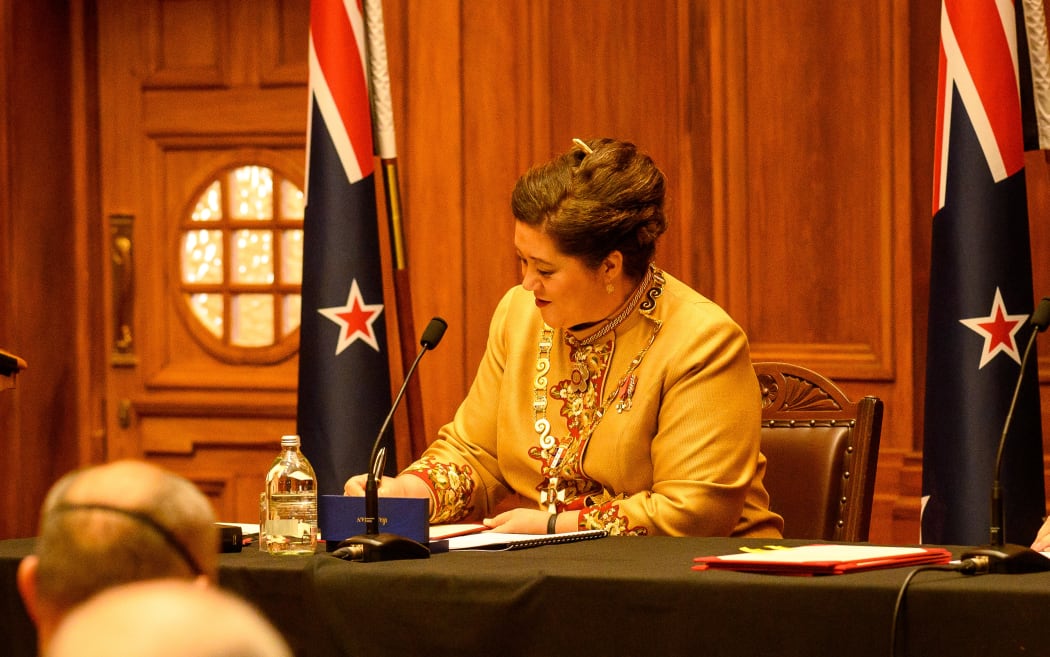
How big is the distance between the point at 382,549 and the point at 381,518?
126 mm

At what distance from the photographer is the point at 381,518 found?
230 centimetres

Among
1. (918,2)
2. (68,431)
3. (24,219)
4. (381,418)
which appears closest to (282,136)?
(24,219)

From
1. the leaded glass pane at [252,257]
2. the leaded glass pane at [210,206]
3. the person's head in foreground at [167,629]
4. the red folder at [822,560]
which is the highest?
the leaded glass pane at [210,206]

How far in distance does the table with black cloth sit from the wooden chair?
62 centimetres

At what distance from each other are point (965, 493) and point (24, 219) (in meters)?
3.26

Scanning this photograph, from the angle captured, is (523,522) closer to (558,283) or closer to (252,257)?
(558,283)

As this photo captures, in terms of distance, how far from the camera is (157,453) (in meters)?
5.21

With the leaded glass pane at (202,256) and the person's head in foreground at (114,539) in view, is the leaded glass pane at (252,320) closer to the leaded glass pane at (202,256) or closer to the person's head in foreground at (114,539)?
the leaded glass pane at (202,256)

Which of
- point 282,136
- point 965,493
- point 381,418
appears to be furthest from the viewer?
point 282,136

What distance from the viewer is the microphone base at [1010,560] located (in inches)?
74.2

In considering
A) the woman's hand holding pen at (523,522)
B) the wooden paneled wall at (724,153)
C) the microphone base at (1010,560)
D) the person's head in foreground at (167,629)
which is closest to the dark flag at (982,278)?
the wooden paneled wall at (724,153)

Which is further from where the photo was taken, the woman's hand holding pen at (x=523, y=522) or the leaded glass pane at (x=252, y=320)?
the leaded glass pane at (x=252, y=320)

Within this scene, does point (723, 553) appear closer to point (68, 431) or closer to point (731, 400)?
point (731, 400)

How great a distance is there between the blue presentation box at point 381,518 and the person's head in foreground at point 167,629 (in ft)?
5.35
